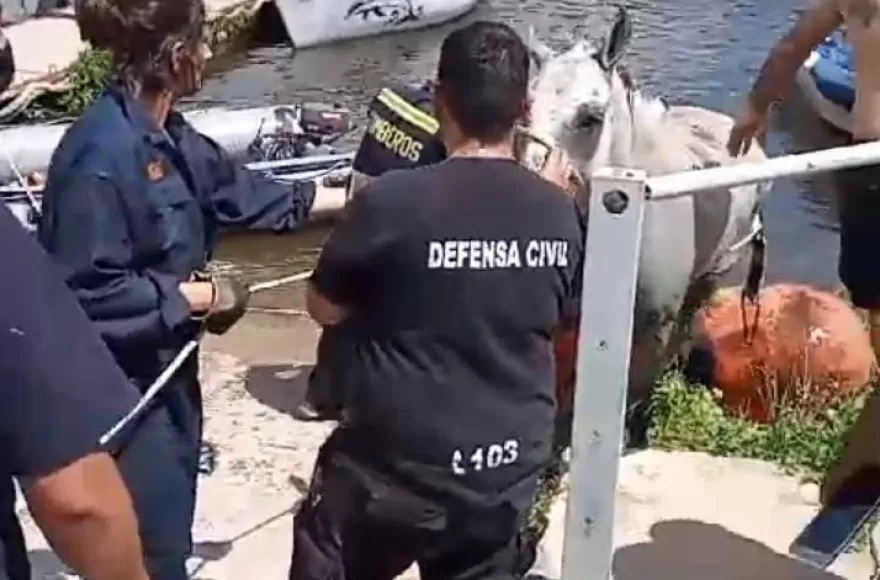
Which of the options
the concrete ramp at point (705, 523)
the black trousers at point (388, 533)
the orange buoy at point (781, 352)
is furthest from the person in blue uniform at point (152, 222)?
the orange buoy at point (781, 352)

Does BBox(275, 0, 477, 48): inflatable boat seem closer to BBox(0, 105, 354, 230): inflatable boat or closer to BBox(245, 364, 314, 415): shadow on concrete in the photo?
BBox(0, 105, 354, 230): inflatable boat

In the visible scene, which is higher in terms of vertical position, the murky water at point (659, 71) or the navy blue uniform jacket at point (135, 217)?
the navy blue uniform jacket at point (135, 217)

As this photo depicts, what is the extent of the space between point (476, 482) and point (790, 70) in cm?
227

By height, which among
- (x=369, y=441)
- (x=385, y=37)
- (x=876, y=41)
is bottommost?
(x=385, y=37)

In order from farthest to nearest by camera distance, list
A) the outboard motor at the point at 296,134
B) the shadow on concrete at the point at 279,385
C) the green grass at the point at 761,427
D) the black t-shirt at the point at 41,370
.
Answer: the outboard motor at the point at 296,134 → the shadow on concrete at the point at 279,385 → the green grass at the point at 761,427 → the black t-shirt at the point at 41,370

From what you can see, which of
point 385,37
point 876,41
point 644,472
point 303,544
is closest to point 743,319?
point 644,472

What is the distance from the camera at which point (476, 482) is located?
10.1ft

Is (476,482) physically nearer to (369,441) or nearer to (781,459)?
(369,441)

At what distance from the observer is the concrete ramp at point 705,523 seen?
4562 mm

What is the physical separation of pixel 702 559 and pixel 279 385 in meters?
2.30

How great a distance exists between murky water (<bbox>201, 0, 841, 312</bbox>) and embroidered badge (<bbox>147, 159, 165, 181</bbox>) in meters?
6.99

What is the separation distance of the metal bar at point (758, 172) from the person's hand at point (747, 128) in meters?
2.23

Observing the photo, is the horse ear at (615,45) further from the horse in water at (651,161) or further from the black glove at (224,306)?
the black glove at (224,306)

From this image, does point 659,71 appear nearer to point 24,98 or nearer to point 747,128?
point 24,98
